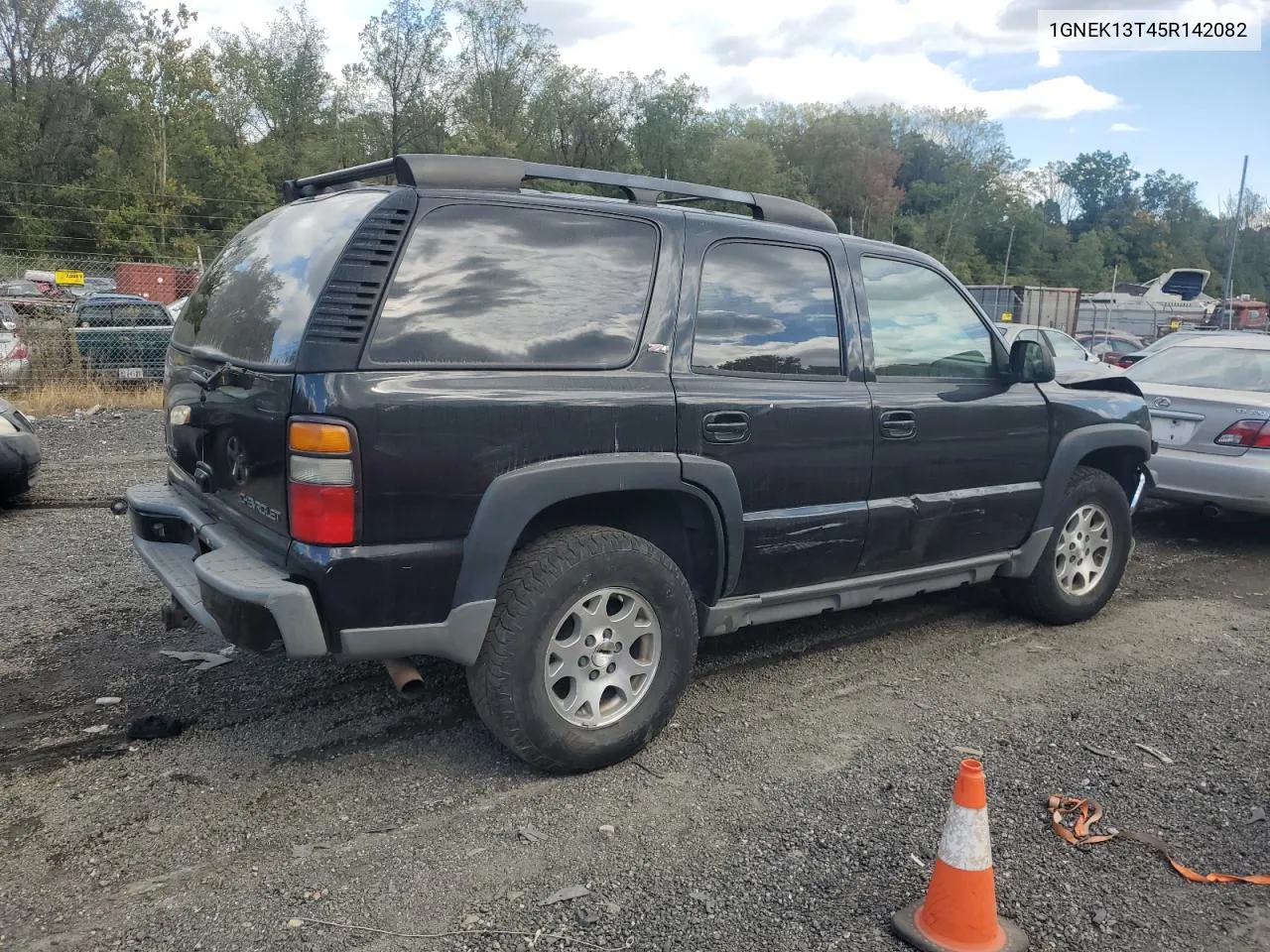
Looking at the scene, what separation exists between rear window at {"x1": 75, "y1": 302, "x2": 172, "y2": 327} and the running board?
42.3 ft

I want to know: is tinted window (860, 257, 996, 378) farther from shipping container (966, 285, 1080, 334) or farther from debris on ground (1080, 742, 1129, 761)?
shipping container (966, 285, 1080, 334)

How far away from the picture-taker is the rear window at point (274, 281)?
322cm

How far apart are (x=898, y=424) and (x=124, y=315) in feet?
45.4

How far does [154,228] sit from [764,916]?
36.2 m

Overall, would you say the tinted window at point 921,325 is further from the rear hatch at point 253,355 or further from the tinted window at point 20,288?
the tinted window at point 20,288

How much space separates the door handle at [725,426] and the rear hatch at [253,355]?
4.53 feet

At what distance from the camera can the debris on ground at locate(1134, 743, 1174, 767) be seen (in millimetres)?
3803

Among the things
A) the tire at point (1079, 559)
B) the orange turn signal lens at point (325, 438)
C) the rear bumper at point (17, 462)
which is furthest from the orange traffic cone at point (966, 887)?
the rear bumper at point (17, 462)

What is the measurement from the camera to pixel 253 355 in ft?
10.9

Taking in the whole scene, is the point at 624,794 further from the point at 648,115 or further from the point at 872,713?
the point at 648,115

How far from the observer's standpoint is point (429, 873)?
294cm

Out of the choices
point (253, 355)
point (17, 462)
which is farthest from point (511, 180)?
point (17, 462)

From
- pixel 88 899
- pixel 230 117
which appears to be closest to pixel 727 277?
pixel 88 899

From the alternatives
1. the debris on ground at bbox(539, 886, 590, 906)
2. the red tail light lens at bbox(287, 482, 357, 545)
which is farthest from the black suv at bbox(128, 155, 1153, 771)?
the debris on ground at bbox(539, 886, 590, 906)
